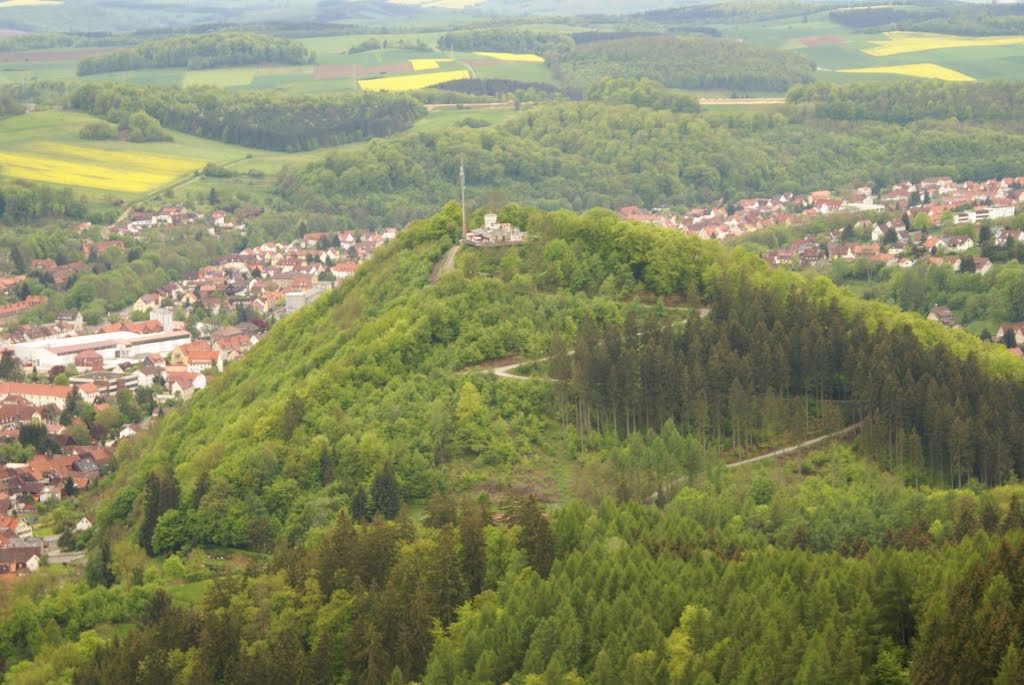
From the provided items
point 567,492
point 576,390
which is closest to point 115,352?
point 576,390

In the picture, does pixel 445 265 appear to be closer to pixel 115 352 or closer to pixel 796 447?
pixel 796 447

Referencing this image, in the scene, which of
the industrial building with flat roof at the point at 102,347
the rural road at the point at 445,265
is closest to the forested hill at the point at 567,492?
the rural road at the point at 445,265

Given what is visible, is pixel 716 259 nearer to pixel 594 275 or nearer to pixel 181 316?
pixel 594 275

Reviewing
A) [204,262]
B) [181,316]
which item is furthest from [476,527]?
[204,262]

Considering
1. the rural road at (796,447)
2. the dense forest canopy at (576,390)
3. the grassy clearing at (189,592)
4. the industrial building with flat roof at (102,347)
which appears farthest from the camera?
the industrial building with flat roof at (102,347)

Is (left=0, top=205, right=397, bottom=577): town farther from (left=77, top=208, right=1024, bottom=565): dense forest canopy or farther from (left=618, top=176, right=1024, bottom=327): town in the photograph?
(left=618, top=176, right=1024, bottom=327): town

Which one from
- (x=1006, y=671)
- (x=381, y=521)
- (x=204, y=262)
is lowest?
(x=204, y=262)

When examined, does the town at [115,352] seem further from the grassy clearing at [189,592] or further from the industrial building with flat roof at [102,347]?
the grassy clearing at [189,592]
